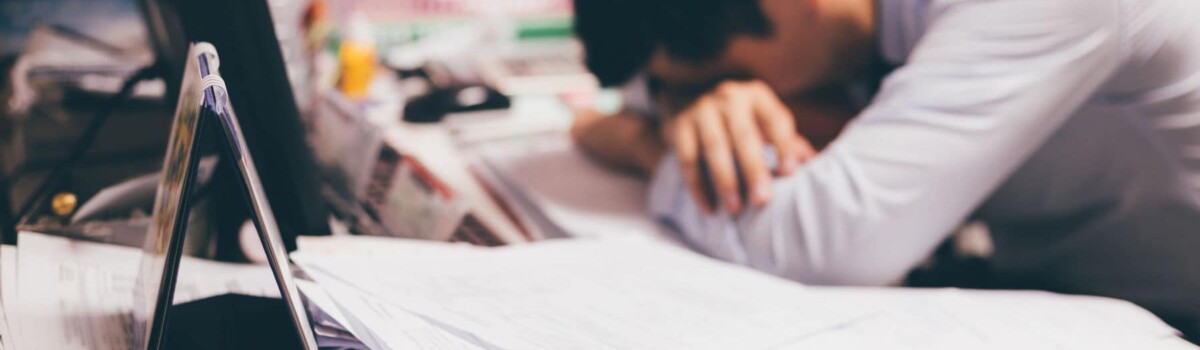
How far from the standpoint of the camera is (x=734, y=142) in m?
0.50

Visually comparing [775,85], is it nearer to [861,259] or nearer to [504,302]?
[861,259]

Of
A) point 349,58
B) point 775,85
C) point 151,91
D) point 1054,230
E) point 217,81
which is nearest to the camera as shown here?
point 217,81

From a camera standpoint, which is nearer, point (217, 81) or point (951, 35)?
point (217, 81)

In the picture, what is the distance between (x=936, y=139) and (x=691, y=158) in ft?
0.57

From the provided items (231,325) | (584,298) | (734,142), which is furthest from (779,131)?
(231,325)

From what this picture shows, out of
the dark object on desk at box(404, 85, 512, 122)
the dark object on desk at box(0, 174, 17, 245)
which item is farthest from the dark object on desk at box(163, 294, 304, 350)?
the dark object on desk at box(404, 85, 512, 122)

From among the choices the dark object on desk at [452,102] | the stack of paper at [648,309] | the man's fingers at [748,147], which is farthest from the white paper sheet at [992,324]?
the dark object on desk at [452,102]

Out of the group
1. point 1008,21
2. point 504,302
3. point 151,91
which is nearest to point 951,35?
point 1008,21

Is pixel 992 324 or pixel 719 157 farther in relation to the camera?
pixel 719 157

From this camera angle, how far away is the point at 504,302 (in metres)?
0.30

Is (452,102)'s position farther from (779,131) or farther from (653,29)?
(779,131)

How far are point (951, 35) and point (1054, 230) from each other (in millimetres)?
169

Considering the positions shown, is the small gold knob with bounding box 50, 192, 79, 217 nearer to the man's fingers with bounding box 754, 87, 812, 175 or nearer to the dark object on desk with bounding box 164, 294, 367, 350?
the dark object on desk with bounding box 164, 294, 367, 350

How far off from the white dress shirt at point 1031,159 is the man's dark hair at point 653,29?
0.44 ft
